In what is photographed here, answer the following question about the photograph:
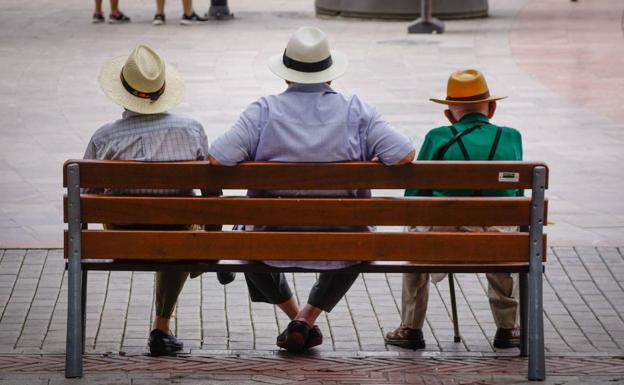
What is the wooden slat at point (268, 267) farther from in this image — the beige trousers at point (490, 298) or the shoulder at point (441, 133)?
the shoulder at point (441, 133)

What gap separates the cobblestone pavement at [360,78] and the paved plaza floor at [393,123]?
33mm

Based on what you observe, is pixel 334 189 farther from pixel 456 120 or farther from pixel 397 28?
pixel 397 28

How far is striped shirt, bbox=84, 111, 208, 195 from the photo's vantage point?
5.89 meters

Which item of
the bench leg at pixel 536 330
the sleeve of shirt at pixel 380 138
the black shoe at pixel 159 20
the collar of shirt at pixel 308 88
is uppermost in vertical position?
the collar of shirt at pixel 308 88

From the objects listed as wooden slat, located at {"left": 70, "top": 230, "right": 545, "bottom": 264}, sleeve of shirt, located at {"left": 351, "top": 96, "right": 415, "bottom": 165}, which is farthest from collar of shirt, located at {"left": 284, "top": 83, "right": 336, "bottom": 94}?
wooden slat, located at {"left": 70, "top": 230, "right": 545, "bottom": 264}

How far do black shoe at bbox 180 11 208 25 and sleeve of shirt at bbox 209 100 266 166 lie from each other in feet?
51.1

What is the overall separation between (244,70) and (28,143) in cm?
483

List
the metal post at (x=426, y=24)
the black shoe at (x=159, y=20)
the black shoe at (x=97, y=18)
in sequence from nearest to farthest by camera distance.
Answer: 1. the metal post at (x=426, y=24)
2. the black shoe at (x=159, y=20)
3. the black shoe at (x=97, y=18)

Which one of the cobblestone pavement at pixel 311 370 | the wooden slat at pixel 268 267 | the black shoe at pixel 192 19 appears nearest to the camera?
the cobblestone pavement at pixel 311 370

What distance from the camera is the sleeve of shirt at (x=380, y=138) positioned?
216 inches

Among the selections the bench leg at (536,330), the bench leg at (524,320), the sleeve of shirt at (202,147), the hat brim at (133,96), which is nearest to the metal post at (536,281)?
the bench leg at (536,330)

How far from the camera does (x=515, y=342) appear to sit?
20.3 feet

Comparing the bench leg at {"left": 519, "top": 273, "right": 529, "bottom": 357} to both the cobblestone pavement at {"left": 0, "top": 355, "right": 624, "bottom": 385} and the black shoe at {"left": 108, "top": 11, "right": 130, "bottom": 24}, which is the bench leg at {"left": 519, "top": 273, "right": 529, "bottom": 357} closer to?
the cobblestone pavement at {"left": 0, "top": 355, "right": 624, "bottom": 385}

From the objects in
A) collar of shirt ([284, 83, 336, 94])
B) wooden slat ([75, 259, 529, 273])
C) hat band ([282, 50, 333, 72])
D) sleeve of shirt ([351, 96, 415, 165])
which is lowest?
wooden slat ([75, 259, 529, 273])
